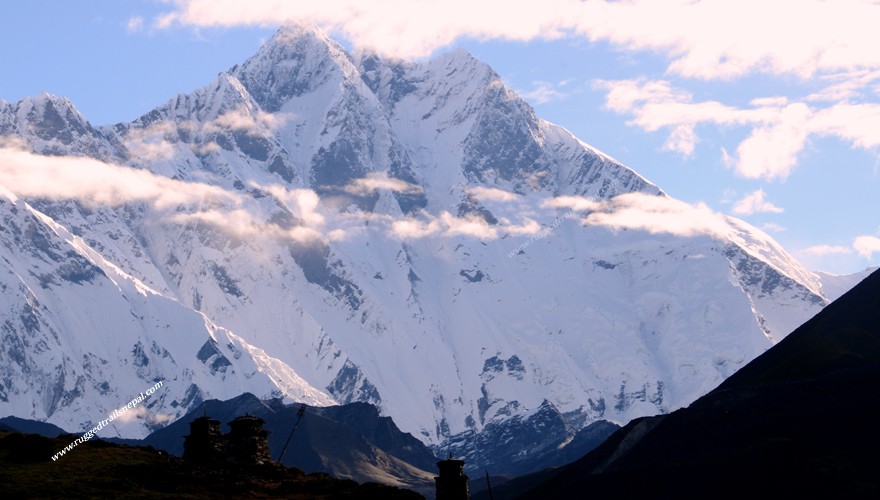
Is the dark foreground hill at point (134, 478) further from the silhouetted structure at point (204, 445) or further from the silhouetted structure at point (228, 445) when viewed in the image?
the silhouetted structure at point (204, 445)

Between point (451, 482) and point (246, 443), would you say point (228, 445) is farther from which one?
point (451, 482)

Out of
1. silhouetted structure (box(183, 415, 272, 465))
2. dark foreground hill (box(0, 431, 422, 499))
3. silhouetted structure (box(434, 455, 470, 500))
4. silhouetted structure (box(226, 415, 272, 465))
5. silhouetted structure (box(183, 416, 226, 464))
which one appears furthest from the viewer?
silhouetted structure (box(226, 415, 272, 465))

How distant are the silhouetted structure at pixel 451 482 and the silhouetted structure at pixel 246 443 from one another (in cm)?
1574

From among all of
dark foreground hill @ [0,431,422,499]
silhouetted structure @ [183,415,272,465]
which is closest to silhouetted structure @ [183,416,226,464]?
silhouetted structure @ [183,415,272,465]

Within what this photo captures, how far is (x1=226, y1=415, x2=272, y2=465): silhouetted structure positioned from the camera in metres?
125

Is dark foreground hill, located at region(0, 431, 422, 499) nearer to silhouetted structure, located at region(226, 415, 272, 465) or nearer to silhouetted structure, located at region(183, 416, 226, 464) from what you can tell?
silhouetted structure, located at region(226, 415, 272, 465)

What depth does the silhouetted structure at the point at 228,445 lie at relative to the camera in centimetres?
12469

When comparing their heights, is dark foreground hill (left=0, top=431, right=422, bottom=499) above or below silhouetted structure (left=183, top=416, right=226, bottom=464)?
below

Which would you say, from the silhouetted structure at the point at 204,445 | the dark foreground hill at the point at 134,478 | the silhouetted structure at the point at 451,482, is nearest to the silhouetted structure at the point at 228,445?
the silhouetted structure at the point at 204,445

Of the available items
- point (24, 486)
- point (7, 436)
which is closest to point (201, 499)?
point (24, 486)

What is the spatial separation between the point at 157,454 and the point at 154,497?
1563cm

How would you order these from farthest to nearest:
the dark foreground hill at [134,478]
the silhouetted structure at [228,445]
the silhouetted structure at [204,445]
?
the silhouetted structure at [228,445] → the silhouetted structure at [204,445] → the dark foreground hill at [134,478]

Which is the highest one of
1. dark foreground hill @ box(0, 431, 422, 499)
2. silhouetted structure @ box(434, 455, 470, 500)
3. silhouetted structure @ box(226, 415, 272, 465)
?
silhouetted structure @ box(226, 415, 272, 465)

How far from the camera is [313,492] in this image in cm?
11788
